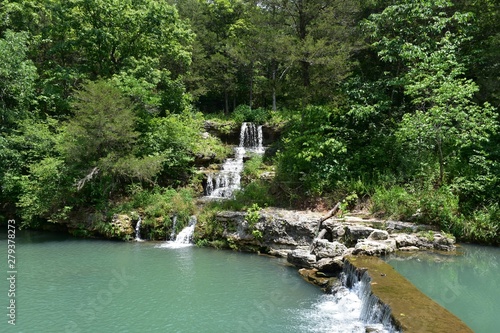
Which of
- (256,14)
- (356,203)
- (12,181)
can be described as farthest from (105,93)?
(356,203)

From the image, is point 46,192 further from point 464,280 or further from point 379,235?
point 464,280

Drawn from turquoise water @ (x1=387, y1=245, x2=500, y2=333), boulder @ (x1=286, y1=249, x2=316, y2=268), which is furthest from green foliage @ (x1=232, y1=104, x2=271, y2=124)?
turquoise water @ (x1=387, y1=245, x2=500, y2=333)

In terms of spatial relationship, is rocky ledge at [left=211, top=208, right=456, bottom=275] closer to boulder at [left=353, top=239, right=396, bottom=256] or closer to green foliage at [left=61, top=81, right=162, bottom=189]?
boulder at [left=353, top=239, right=396, bottom=256]

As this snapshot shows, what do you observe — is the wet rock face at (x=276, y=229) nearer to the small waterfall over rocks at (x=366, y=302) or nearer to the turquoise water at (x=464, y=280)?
the small waterfall over rocks at (x=366, y=302)

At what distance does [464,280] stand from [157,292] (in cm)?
776

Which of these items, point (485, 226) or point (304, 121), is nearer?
point (485, 226)

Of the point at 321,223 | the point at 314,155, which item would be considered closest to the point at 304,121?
the point at 314,155

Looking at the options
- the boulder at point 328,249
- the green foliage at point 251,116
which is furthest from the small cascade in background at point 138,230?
the green foliage at point 251,116

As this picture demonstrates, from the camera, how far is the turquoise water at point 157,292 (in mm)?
7832

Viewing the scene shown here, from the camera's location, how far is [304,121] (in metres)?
15.7

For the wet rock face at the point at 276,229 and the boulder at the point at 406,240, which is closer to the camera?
the boulder at the point at 406,240

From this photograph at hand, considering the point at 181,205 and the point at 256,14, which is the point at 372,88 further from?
the point at 181,205

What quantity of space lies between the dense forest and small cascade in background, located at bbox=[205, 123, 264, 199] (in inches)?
26.9

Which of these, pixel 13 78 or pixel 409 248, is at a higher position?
pixel 13 78
